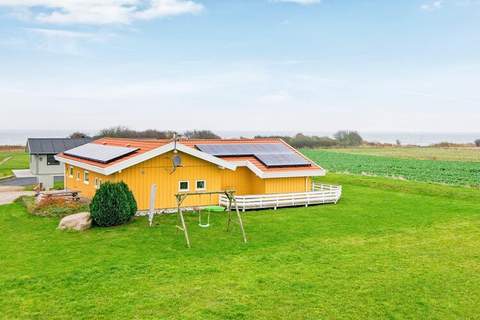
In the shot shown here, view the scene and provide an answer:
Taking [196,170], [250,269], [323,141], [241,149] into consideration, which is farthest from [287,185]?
[323,141]

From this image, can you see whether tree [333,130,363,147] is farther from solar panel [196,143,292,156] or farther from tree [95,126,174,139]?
solar panel [196,143,292,156]

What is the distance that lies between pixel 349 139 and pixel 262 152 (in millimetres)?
111557

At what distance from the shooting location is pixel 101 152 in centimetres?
2647

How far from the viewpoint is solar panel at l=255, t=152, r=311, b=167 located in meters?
28.0

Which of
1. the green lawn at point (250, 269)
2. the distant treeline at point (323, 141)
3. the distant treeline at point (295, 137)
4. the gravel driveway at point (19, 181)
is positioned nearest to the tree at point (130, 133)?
the distant treeline at point (295, 137)

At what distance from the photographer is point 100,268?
1445 cm

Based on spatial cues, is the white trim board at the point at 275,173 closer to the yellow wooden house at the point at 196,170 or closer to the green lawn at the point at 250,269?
the yellow wooden house at the point at 196,170

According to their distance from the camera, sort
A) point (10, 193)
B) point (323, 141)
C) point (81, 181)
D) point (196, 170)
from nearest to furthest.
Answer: point (196, 170), point (81, 181), point (10, 193), point (323, 141)

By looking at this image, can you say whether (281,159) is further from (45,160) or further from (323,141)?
(323,141)

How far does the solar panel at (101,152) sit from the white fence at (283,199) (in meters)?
6.47

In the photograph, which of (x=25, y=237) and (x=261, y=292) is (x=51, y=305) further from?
(x=25, y=237)

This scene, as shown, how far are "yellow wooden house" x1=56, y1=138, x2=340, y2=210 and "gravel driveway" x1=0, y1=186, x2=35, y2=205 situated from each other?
346cm

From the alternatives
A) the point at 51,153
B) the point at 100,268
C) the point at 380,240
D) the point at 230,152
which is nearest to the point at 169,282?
the point at 100,268

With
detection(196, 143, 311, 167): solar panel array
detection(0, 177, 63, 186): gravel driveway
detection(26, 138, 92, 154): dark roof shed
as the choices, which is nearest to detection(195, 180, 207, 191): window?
detection(196, 143, 311, 167): solar panel array
